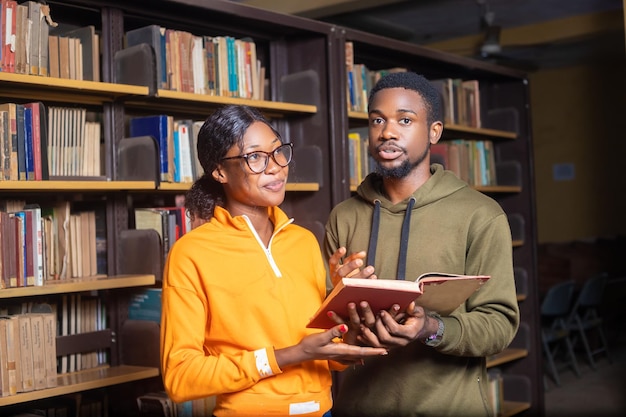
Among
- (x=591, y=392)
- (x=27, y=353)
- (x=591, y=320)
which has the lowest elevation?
(x=591, y=392)

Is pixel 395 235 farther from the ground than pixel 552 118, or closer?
closer

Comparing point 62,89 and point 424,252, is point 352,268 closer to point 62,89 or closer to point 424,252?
point 424,252

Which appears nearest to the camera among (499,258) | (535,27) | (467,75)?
(499,258)

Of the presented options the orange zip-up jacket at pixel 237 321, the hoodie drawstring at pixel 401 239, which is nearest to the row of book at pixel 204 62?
the hoodie drawstring at pixel 401 239

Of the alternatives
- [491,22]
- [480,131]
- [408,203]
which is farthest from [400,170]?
[491,22]

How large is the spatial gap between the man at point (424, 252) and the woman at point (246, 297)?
0.51ft

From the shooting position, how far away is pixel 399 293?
1521mm

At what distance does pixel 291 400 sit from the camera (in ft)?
5.42

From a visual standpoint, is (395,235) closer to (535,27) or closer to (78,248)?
(78,248)

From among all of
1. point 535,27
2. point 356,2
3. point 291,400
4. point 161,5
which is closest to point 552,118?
point 535,27

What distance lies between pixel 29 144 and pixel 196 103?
27.8 inches

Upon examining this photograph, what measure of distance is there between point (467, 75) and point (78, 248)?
277 centimetres

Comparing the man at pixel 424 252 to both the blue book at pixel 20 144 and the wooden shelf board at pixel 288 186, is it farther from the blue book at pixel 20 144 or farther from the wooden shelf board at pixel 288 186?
the blue book at pixel 20 144

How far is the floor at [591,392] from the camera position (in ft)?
17.4
